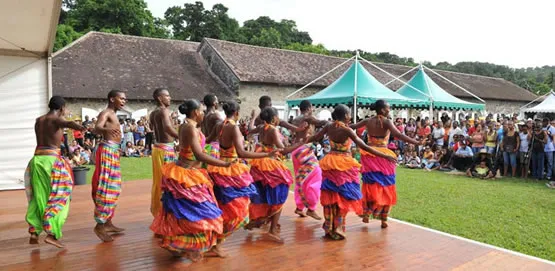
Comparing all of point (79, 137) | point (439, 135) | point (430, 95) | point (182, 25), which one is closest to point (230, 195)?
point (439, 135)

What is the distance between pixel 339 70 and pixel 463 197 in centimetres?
2136

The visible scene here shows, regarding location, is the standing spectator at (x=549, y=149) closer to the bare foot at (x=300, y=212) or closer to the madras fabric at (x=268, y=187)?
the bare foot at (x=300, y=212)

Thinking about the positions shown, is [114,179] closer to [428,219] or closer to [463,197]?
[428,219]

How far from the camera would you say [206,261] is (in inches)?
172

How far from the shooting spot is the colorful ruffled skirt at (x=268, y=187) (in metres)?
5.20

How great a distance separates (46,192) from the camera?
190 inches

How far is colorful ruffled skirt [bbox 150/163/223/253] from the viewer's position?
3990 mm

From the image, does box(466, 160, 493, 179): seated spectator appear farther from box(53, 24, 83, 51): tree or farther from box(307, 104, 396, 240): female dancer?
box(53, 24, 83, 51): tree

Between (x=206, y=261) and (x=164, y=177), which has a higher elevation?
(x=164, y=177)

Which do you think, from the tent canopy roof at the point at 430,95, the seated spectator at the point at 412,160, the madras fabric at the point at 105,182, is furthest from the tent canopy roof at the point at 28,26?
the tent canopy roof at the point at 430,95

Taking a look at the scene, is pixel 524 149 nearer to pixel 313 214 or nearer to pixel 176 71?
pixel 313 214

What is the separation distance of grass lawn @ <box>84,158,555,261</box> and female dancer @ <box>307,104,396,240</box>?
162cm

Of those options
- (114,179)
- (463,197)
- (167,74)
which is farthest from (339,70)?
(114,179)

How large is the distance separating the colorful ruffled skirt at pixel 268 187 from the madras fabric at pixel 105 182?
1674 millimetres
